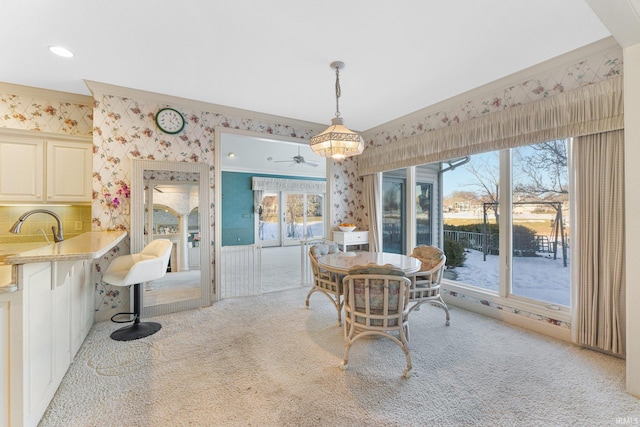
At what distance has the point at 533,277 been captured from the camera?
2.97 meters

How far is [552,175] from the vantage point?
9.28 ft

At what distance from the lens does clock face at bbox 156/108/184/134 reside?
3.41 m

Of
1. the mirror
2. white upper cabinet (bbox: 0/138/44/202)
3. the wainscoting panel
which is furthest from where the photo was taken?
the wainscoting panel

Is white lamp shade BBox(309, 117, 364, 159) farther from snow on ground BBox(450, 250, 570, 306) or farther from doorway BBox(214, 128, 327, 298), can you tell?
doorway BBox(214, 128, 327, 298)

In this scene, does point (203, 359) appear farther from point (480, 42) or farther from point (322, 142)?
point (480, 42)

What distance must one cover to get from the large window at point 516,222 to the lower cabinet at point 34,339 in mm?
4050

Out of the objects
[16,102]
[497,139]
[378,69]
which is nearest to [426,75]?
[378,69]

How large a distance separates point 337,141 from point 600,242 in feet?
8.13

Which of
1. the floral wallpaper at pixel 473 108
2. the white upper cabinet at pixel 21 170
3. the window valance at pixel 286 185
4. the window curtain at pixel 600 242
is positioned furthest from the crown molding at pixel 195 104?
the window valance at pixel 286 185

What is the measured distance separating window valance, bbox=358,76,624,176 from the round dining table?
1532 millimetres

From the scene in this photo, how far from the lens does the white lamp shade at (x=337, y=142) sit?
2.62 meters

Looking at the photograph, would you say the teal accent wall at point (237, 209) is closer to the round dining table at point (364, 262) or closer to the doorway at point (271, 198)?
the doorway at point (271, 198)

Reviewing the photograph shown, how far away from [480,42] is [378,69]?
906 mm

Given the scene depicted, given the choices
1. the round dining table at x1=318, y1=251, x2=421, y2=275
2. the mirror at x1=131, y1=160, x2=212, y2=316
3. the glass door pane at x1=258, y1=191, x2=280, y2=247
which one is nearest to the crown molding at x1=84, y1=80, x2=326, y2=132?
the mirror at x1=131, y1=160, x2=212, y2=316
